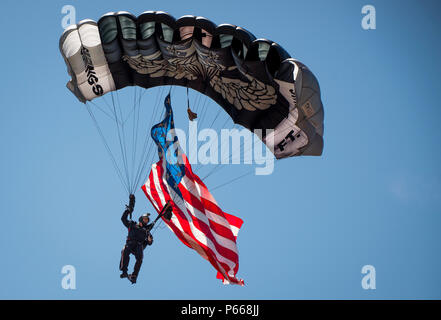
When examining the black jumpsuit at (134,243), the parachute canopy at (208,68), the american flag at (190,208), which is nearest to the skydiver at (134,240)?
the black jumpsuit at (134,243)

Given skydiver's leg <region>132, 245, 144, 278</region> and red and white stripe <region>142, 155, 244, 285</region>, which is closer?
skydiver's leg <region>132, 245, 144, 278</region>

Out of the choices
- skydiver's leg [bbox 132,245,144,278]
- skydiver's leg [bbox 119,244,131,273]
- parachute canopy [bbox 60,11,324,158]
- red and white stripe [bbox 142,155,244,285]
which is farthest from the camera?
red and white stripe [bbox 142,155,244,285]

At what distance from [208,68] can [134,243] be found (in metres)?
4.68

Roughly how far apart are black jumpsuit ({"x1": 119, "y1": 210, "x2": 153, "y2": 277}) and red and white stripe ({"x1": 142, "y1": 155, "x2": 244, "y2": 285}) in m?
0.88

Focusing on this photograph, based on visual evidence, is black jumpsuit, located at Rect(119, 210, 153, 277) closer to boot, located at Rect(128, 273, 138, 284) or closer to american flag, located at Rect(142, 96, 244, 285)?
boot, located at Rect(128, 273, 138, 284)

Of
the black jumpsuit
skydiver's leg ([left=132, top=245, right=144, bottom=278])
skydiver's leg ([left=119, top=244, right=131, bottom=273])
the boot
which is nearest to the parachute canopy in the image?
the black jumpsuit

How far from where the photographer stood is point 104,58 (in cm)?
1405

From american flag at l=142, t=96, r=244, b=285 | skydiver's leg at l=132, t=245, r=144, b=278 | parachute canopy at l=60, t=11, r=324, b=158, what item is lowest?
skydiver's leg at l=132, t=245, r=144, b=278

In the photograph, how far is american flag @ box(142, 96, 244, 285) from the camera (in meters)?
13.7

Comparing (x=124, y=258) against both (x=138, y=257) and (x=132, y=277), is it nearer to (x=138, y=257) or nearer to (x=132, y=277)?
(x=138, y=257)

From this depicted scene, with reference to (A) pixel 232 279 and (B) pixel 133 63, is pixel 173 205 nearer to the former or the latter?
(A) pixel 232 279

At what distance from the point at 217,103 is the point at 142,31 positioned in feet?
10.7

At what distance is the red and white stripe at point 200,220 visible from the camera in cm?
1364

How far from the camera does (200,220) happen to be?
14188mm
